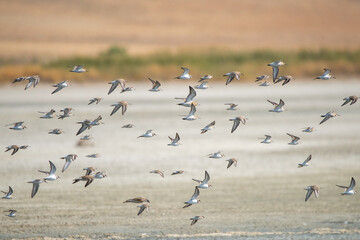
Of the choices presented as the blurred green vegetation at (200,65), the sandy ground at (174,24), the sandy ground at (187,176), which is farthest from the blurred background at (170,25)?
the sandy ground at (187,176)

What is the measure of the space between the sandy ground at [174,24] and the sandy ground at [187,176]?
6635 cm

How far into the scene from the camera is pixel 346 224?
63.4ft

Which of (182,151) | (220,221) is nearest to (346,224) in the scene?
(220,221)

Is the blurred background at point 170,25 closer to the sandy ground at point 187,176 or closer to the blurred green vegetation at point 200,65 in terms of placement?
Answer: the blurred green vegetation at point 200,65

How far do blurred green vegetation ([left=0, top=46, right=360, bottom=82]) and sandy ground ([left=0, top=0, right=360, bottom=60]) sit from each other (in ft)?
132

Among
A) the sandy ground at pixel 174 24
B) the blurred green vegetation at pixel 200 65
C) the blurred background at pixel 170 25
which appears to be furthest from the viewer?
the sandy ground at pixel 174 24

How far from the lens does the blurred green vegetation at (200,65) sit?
55188mm

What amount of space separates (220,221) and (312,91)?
29.2 m

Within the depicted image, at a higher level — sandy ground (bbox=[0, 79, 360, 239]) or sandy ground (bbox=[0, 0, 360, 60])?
sandy ground (bbox=[0, 79, 360, 239])

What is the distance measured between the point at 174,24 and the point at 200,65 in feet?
218

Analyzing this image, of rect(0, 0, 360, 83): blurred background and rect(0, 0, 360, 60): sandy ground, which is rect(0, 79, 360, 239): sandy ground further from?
rect(0, 0, 360, 60): sandy ground

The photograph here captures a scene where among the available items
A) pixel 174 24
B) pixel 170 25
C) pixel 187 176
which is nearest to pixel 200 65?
pixel 187 176

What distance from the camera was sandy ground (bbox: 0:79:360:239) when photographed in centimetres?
1931

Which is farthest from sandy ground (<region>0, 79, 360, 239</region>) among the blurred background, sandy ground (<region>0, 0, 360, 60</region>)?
sandy ground (<region>0, 0, 360, 60</region>)
